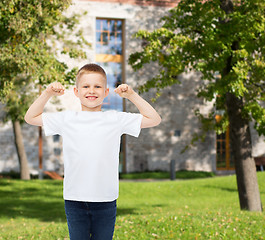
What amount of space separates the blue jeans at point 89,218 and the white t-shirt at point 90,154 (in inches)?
2.4

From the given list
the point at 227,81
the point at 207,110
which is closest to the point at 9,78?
the point at 227,81

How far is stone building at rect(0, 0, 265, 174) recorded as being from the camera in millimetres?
22391

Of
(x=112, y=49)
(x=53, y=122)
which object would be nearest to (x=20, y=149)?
(x=112, y=49)

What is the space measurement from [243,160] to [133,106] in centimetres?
1343

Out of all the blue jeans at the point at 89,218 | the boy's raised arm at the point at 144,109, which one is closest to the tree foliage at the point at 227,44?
the boy's raised arm at the point at 144,109

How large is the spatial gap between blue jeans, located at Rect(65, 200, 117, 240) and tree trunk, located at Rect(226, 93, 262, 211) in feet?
26.1

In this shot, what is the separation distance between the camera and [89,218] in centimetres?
298

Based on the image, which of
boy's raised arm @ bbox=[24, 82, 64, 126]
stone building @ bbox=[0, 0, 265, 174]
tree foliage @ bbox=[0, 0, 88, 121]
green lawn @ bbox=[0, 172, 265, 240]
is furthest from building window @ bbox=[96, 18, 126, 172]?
boy's raised arm @ bbox=[24, 82, 64, 126]

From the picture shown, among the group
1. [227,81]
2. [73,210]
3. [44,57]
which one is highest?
[44,57]

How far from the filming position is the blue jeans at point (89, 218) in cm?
294

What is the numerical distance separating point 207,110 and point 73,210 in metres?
22.6

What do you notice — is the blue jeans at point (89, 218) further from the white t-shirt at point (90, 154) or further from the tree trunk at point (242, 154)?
the tree trunk at point (242, 154)

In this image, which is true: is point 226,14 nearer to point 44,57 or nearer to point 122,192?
point 44,57

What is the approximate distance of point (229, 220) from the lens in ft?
26.0
